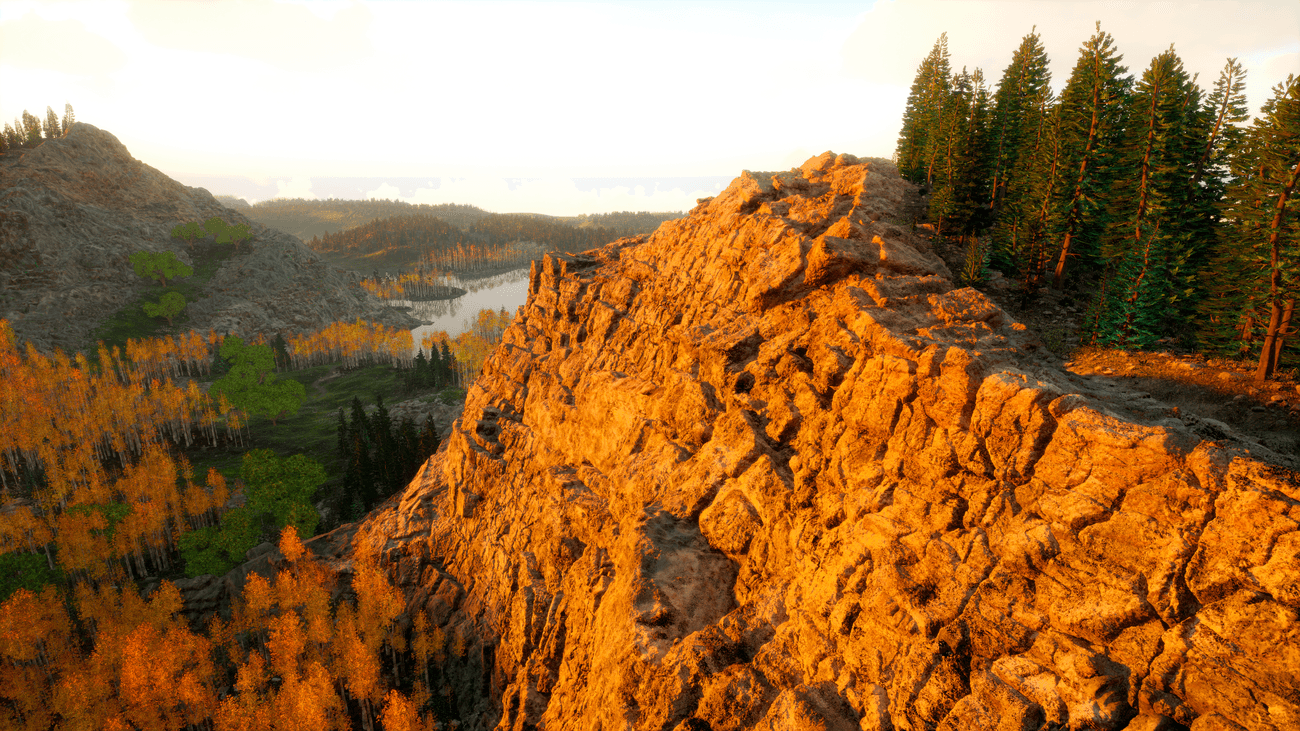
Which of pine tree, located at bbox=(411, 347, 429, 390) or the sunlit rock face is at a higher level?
the sunlit rock face

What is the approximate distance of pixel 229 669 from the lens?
66375 mm

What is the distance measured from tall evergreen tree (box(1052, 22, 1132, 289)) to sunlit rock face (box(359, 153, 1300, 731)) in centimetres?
1187

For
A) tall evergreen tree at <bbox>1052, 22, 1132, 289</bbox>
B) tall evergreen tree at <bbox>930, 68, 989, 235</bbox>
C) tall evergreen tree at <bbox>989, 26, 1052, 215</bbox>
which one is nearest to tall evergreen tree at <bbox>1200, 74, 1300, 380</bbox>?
tall evergreen tree at <bbox>1052, 22, 1132, 289</bbox>

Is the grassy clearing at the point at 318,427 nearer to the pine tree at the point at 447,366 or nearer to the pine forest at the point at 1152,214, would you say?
the pine tree at the point at 447,366

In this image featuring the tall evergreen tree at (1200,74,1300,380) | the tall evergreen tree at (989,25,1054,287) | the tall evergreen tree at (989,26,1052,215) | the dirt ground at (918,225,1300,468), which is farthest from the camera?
the tall evergreen tree at (989,26,1052,215)

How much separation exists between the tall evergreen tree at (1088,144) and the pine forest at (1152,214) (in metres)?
0.10

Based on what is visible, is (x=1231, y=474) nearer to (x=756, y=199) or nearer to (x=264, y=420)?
(x=756, y=199)

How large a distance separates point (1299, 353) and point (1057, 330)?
35.2ft

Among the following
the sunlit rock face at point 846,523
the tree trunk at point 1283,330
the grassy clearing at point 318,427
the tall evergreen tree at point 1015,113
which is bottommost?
the grassy clearing at point 318,427

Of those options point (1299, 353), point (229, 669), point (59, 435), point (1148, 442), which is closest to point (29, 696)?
point (229, 669)

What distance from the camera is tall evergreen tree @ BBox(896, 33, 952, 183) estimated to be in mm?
60000

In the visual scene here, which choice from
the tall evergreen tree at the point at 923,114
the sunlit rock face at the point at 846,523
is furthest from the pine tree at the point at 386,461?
the tall evergreen tree at the point at 923,114

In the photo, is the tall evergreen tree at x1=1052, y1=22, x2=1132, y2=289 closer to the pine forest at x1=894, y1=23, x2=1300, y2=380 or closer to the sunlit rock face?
the pine forest at x1=894, y1=23, x2=1300, y2=380

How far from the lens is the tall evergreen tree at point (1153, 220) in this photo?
33.8m
